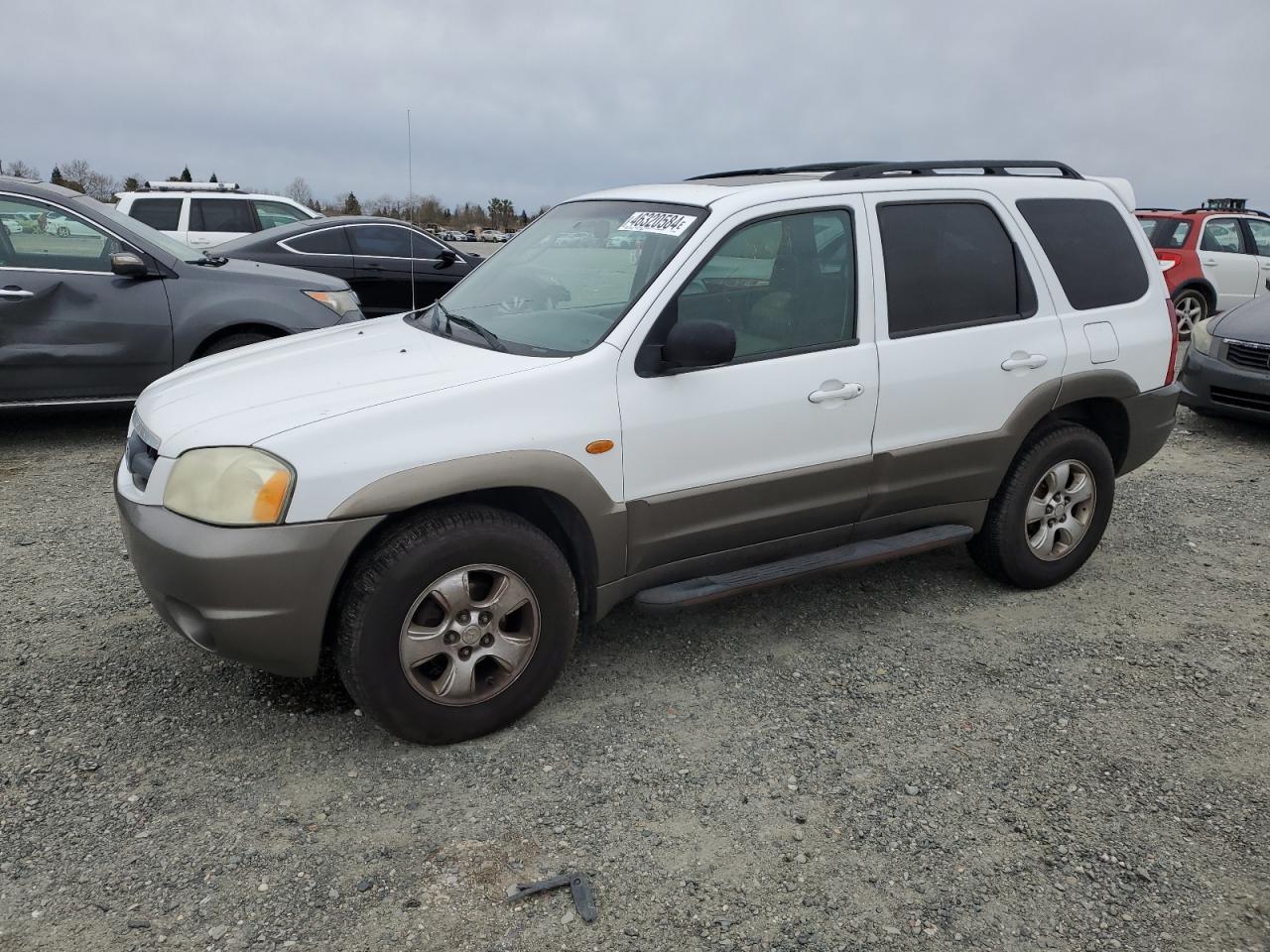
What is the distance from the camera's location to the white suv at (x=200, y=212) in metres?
12.4

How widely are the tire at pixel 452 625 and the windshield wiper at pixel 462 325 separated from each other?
0.70 meters

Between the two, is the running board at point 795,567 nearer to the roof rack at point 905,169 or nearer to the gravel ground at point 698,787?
the gravel ground at point 698,787

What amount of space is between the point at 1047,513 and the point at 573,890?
2871 millimetres

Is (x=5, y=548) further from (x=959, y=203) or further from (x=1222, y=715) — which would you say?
(x=1222, y=715)

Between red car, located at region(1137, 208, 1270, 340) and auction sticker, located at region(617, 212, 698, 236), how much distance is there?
10.8 meters

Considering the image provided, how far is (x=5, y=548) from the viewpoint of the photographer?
Answer: 481cm

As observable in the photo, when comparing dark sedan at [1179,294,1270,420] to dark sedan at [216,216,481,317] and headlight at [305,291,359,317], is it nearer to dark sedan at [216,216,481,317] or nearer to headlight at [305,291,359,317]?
headlight at [305,291,359,317]

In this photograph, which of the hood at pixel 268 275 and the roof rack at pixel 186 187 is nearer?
the hood at pixel 268 275

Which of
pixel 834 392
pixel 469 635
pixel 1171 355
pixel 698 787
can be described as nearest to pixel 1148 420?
pixel 1171 355

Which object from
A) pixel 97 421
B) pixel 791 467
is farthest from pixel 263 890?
pixel 97 421

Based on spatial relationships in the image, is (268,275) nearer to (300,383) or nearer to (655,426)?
(300,383)

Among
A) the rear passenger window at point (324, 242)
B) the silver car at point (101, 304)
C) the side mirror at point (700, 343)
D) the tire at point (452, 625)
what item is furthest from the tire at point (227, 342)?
the side mirror at point (700, 343)

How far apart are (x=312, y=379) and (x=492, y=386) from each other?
0.64 m

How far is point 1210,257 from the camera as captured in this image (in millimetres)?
12445
